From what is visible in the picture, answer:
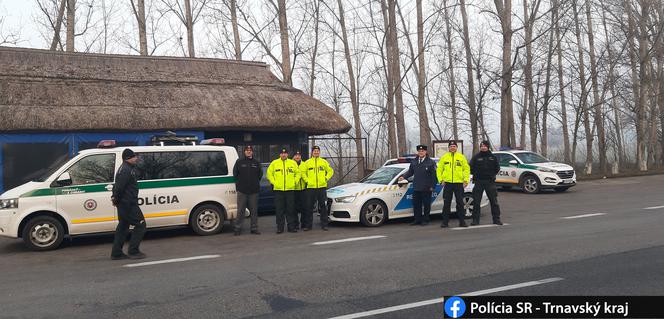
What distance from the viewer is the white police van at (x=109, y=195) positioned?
364 inches

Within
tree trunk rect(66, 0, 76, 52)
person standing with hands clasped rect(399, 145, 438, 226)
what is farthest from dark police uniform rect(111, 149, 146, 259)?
tree trunk rect(66, 0, 76, 52)

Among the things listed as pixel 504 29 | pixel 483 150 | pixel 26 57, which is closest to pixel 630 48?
pixel 504 29

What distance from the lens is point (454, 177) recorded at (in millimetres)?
10867

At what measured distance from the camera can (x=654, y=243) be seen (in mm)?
8164

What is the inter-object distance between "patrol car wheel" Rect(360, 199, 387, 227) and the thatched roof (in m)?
6.97

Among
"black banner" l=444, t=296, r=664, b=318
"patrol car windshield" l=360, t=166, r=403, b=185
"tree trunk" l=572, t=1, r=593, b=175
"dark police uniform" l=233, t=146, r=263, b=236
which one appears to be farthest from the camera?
"tree trunk" l=572, t=1, r=593, b=175

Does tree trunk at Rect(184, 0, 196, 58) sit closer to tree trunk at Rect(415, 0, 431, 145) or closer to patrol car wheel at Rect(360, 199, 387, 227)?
tree trunk at Rect(415, 0, 431, 145)

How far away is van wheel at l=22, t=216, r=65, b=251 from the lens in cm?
920

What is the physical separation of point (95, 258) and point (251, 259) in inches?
104

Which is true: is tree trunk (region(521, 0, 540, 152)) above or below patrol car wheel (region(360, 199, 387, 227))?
above

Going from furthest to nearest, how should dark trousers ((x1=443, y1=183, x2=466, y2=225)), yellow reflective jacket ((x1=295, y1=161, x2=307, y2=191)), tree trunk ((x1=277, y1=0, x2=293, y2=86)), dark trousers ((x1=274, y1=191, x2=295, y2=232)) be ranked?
1. tree trunk ((x1=277, y1=0, x2=293, y2=86))
2. yellow reflective jacket ((x1=295, y1=161, x2=307, y2=191))
3. dark trousers ((x1=443, y1=183, x2=466, y2=225))
4. dark trousers ((x1=274, y1=191, x2=295, y2=232))

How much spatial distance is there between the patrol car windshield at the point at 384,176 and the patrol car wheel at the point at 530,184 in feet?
28.3

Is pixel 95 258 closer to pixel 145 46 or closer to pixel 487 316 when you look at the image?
pixel 487 316

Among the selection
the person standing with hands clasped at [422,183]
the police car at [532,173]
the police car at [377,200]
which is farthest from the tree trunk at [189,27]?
the person standing with hands clasped at [422,183]
